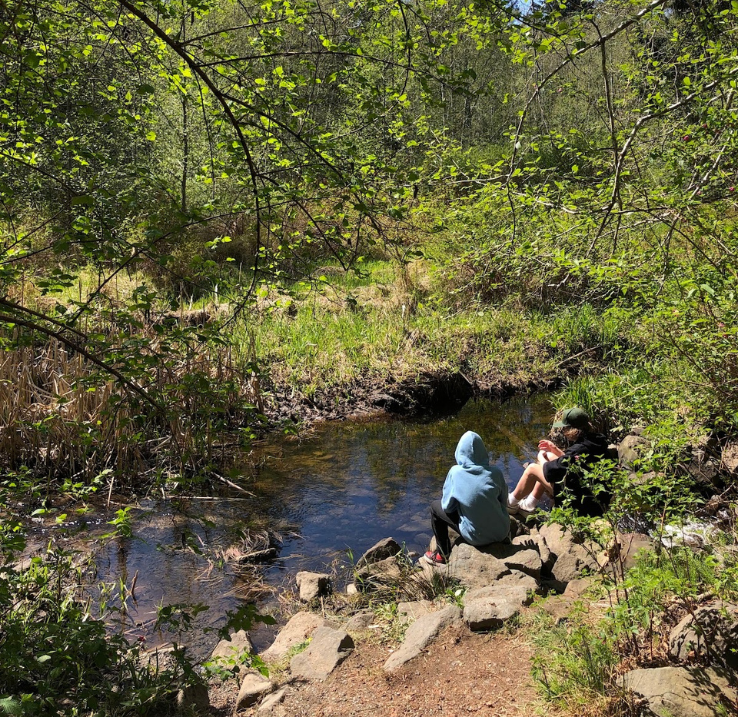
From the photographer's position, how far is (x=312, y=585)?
5.48m

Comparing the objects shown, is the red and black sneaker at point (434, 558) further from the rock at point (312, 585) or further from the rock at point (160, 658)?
the rock at point (160, 658)

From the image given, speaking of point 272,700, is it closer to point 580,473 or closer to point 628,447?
point 580,473

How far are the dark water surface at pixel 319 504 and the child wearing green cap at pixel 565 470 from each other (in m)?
1.07

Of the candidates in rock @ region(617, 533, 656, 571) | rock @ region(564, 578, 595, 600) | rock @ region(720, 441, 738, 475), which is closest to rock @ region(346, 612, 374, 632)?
rock @ region(564, 578, 595, 600)

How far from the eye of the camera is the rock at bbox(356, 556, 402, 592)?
5.50m

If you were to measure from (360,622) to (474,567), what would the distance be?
1.11m

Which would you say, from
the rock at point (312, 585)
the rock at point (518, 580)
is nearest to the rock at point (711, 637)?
the rock at point (518, 580)

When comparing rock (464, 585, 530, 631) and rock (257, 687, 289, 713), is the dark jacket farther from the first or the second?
rock (257, 687, 289, 713)

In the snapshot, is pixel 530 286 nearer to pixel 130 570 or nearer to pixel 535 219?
pixel 535 219

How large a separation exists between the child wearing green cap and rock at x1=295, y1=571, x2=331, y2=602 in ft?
6.98

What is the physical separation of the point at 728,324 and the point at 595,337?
8329 mm

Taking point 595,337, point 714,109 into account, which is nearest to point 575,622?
Result: point 714,109

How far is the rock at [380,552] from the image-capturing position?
5.99 metres

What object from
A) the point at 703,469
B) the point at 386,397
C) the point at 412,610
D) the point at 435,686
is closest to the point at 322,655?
the point at 435,686
